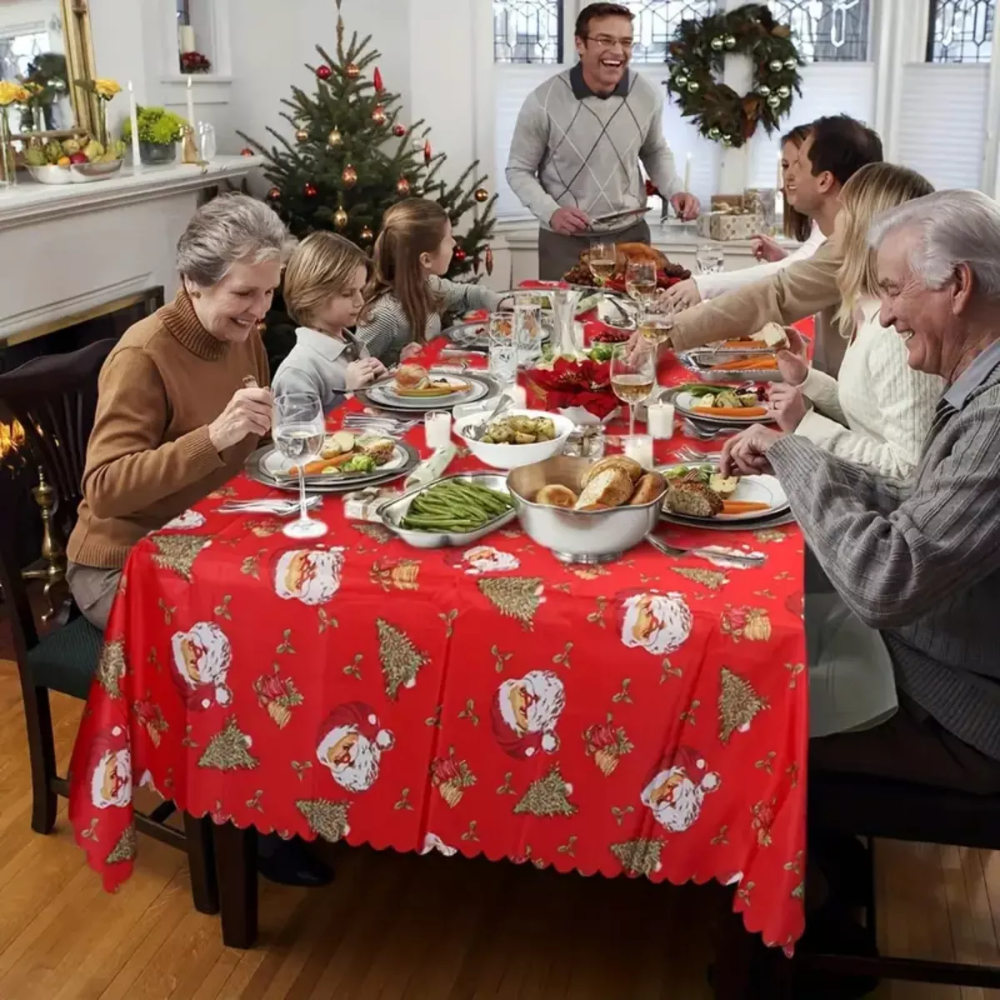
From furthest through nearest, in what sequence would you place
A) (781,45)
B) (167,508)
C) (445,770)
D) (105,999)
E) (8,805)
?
(781,45) → (8,805) → (167,508) → (105,999) → (445,770)

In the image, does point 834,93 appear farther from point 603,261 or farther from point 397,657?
point 397,657

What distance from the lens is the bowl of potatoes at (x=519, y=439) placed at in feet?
6.77

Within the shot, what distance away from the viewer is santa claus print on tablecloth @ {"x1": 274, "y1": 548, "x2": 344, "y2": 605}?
5.54 ft

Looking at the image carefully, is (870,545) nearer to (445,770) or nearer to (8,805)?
(445,770)

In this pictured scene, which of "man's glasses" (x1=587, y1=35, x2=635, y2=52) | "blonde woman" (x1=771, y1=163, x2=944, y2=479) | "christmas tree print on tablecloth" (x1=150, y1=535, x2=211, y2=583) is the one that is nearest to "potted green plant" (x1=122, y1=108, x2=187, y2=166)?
"man's glasses" (x1=587, y1=35, x2=635, y2=52)

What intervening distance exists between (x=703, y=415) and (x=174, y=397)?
0.99 m

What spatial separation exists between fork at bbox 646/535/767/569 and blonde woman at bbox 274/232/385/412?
1.17 metres

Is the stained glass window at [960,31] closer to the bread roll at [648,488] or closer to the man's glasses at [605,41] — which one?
the man's glasses at [605,41]

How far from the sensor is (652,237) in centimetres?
573

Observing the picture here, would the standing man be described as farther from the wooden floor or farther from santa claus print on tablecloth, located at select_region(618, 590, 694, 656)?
santa claus print on tablecloth, located at select_region(618, 590, 694, 656)

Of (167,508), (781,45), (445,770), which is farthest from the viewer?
(781,45)

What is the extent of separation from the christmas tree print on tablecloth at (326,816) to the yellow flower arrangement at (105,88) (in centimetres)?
281

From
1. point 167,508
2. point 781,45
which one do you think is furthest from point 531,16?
point 167,508

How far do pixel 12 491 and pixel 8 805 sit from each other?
2.66ft
